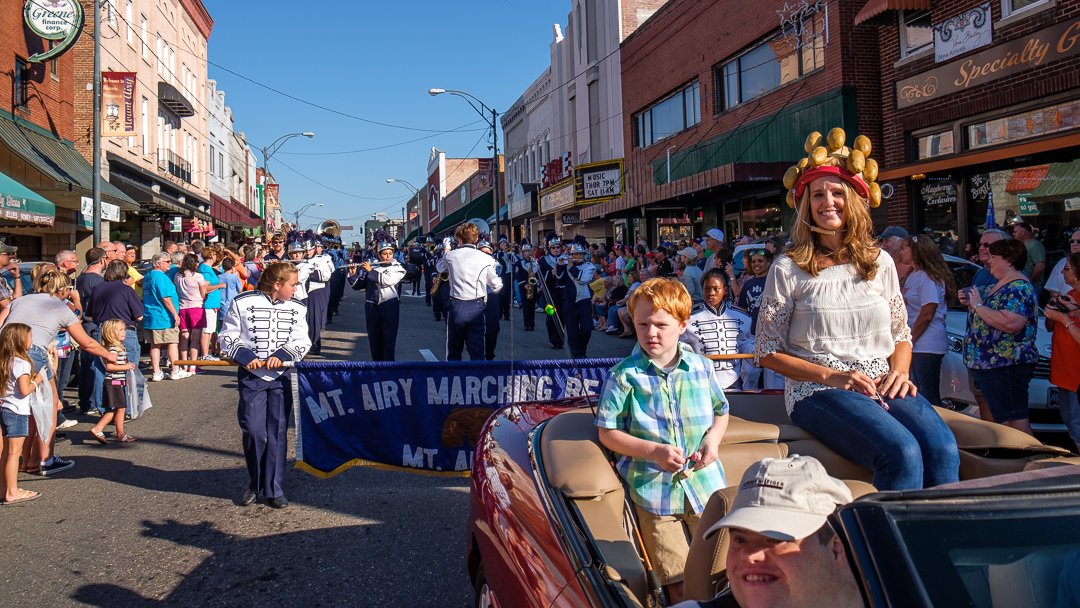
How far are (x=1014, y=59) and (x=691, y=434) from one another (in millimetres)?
12143

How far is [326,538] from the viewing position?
5.00m

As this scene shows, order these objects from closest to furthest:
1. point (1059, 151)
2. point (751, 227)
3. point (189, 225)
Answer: point (1059, 151), point (751, 227), point (189, 225)

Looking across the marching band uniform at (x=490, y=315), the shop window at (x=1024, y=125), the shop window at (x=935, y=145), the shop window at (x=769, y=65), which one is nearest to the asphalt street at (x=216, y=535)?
the marching band uniform at (x=490, y=315)

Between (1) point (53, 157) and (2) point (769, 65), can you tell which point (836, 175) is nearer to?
(2) point (769, 65)

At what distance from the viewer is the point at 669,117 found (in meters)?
25.7

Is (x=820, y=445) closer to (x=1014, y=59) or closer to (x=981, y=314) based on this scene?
(x=981, y=314)

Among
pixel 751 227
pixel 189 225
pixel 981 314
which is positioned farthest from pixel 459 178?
pixel 981 314

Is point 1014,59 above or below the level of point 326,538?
above

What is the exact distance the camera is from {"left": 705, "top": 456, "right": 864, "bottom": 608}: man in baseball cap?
1569 millimetres

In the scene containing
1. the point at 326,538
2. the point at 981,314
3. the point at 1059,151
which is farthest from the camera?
the point at 1059,151

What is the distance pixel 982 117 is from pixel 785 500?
13.8 m

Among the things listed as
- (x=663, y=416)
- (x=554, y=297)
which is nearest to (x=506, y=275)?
(x=554, y=297)

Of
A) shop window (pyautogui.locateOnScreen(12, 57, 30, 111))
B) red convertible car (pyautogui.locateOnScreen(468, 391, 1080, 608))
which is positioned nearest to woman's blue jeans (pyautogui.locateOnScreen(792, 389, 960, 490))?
red convertible car (pyautogui.locateOnScreen(468, 391, 1080, 608))

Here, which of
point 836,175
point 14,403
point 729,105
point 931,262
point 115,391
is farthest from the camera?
point 729,105
